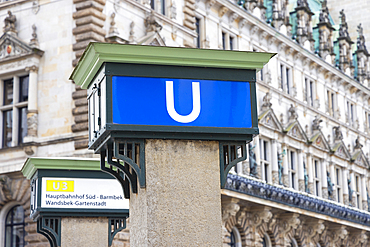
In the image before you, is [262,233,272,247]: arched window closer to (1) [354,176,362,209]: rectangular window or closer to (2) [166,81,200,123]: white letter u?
(1) [354,176,362,209]: rectangular window

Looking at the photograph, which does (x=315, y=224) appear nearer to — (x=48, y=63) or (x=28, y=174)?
(x=48, y=63)

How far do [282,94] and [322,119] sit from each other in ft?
20.1

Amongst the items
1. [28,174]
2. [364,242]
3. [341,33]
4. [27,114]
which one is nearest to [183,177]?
[28,174]

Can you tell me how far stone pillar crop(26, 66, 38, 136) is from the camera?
26234mm

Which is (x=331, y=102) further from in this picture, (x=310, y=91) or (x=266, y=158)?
(x=266, y=158)

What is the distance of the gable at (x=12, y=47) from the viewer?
1058 inches

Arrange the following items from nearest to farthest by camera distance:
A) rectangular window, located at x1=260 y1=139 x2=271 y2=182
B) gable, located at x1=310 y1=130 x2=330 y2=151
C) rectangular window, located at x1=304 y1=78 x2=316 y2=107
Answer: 1. rectangular window, located at x1=260 y1=139 x2=271 y2=182
2. gable, located at x1=310 y1=130 x2=330 y2=151
3. rectangular window, located at x1=304 y1=78 x2=316 y2=107

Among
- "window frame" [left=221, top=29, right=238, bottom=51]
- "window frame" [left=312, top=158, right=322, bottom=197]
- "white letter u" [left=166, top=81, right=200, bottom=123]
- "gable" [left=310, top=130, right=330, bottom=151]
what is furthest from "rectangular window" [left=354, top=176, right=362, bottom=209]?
"white letter u" [left=166, top=81, right=200, bottom=123]

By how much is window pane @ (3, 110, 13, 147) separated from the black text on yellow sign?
15.3 m

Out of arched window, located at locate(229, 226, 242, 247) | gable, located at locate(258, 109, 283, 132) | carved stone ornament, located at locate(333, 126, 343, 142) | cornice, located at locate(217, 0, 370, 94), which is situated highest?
cornice, located at locate(217, 0, 370, 94)

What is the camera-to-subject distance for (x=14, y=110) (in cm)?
2709

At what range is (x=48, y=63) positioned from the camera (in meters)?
26.7

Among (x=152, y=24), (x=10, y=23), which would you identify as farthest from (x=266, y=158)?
(x=10, y=23)

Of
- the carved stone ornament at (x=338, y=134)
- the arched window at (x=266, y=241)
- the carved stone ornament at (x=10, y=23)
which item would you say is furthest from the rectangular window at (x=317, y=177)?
the carved stone ornament at (x=10, y=23)
